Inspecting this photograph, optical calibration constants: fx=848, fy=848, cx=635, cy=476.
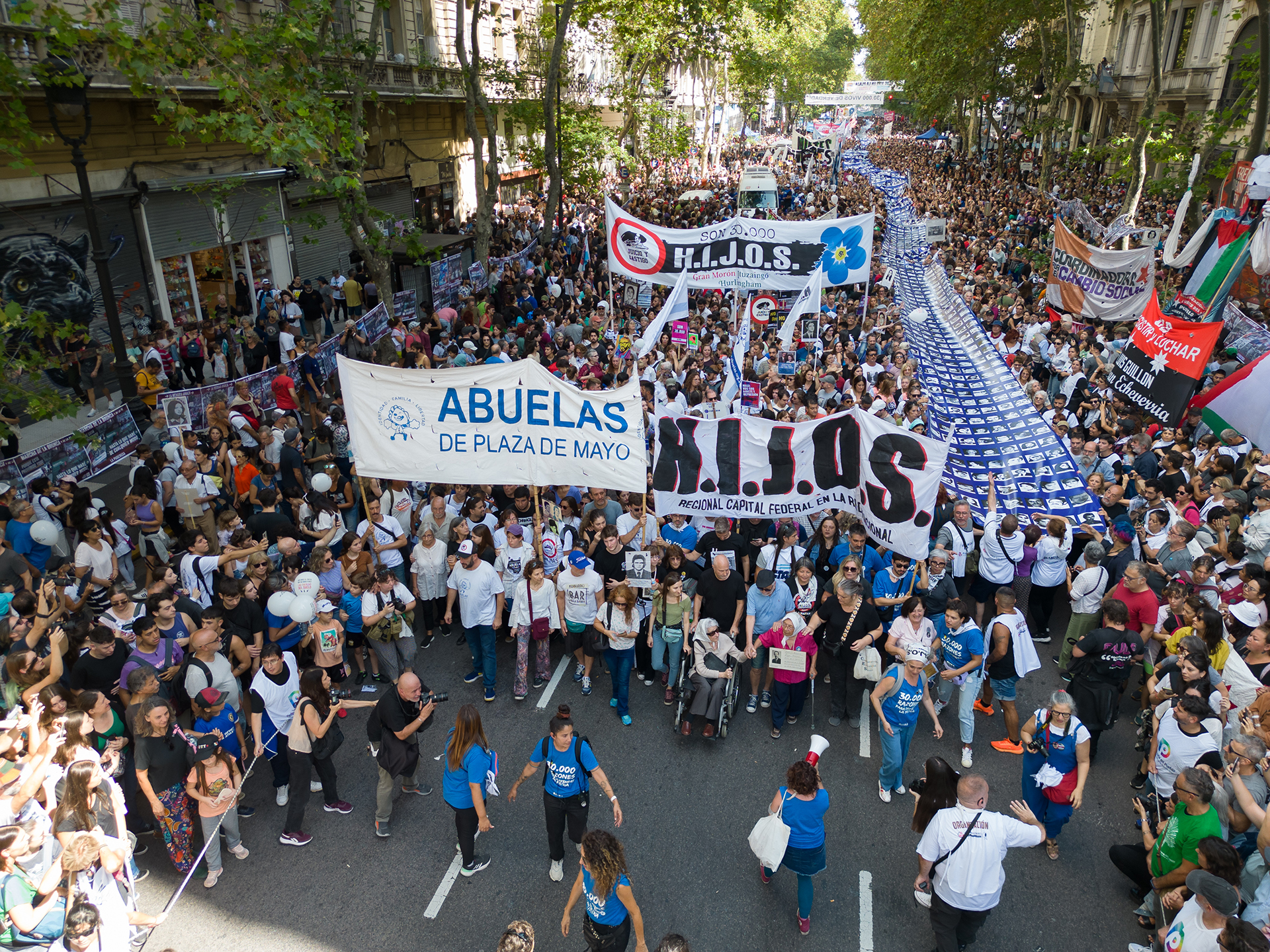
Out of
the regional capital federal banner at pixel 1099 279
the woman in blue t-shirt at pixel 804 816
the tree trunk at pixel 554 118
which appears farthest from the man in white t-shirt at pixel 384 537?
the tree trunk at pixel 554 118

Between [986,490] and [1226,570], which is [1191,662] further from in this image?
[986,490]

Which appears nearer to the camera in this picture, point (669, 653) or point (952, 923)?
point (952, 923)

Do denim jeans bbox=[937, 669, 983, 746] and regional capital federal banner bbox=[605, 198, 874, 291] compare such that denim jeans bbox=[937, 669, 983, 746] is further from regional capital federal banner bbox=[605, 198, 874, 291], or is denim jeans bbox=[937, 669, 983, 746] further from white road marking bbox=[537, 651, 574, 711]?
regional capital federal banner bbox=[605, 198, 874, 291]

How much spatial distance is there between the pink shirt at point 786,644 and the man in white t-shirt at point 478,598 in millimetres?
2577

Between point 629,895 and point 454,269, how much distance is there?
1721cm

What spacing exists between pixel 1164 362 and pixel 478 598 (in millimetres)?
9558

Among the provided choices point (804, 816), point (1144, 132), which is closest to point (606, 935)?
point (804, 816)

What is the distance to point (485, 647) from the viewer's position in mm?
8336

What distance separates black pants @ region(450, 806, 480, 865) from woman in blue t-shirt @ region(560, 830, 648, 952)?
1299 mm

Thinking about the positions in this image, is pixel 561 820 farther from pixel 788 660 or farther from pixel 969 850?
pixel 969 850

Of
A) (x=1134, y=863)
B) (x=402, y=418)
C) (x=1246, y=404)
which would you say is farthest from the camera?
(x=1246, y=404)

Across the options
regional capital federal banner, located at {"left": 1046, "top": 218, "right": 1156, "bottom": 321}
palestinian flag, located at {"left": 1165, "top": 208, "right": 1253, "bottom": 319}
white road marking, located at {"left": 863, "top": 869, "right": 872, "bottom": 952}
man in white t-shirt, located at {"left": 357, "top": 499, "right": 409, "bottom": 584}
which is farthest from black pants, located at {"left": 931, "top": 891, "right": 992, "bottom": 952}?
regional capital federal banner, located at {"left": 1046, "top": 218, "right": 1156, "bottom": 321}

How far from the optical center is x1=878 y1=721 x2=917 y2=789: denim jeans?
6.99 m

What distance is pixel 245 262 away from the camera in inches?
844
